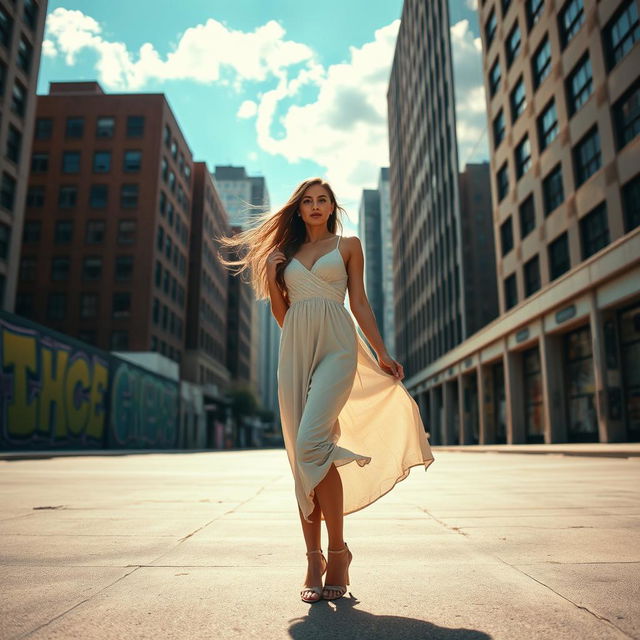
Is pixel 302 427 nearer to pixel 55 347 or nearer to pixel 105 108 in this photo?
pixel 55 347

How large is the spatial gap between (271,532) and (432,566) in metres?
1.41

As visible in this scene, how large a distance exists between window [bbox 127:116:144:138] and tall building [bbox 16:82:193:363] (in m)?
0.08

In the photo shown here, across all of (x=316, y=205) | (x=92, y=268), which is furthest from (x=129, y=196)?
(x=316, y=205)

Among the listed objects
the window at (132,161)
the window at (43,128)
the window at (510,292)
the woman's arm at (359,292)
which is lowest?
the woman's arm at (359,292)

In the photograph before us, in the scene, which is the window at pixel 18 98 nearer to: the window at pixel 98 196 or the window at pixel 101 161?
the window at pixel 98 196

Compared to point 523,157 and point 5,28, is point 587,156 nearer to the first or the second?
point 523,157

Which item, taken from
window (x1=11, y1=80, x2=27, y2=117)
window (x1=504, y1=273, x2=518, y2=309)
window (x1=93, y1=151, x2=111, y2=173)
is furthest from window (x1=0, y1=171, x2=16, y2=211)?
→ window (x1=504, y1=273, x2=518, y2=309)

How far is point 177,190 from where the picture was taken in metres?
51.8

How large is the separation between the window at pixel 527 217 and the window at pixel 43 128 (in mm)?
36752

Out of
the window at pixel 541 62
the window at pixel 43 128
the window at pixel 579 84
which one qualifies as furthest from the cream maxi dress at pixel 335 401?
the window at pixel 43 128

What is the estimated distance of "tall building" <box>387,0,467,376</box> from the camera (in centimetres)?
4153

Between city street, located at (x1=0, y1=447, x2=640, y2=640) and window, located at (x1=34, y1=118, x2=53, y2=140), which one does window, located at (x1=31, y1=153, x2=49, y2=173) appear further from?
city street, located at (x1=0, y1=447, x2=640, y2=640)

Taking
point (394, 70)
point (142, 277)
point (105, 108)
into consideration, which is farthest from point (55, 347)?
point (394, 70)

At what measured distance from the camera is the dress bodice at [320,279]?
2.95m
